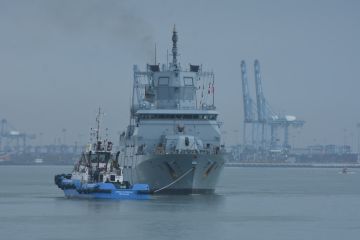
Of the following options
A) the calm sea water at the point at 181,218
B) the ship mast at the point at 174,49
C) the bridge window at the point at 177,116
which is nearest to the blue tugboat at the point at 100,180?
the calm sea water at the point at 181,218

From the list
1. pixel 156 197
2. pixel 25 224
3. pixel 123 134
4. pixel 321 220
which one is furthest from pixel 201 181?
pixel 25 224

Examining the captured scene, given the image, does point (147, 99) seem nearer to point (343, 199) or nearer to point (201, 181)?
point (201, 181)

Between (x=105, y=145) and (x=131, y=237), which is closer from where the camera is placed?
(x=131, y=237)

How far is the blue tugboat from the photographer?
101062mm

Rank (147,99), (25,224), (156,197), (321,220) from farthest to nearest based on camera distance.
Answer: (147,99), (156,197), (321,220), (25,224)

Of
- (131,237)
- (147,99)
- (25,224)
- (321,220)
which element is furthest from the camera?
(147,99)

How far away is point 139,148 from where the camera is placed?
109m

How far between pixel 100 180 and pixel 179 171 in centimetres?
730

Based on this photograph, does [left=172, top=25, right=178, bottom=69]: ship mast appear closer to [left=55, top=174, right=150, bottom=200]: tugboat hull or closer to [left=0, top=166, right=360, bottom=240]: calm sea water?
[left=0, top=166, right=360, bottom=240]: calm sea water

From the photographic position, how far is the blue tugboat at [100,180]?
10106 centimetres

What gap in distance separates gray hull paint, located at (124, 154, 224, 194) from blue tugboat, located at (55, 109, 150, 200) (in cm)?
276

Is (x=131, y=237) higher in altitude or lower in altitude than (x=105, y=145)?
lower

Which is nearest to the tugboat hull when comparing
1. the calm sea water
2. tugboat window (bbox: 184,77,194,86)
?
the calm sea water

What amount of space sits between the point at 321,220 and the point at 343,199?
103ft
